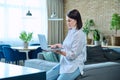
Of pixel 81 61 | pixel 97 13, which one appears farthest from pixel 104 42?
pixel 81 61

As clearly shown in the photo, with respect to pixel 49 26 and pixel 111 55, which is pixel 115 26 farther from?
pixel 49 26

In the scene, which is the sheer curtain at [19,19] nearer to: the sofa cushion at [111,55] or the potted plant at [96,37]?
the potted plant at [96,37]

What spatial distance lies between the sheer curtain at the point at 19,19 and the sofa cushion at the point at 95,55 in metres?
3.83

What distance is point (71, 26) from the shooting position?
2602 mm

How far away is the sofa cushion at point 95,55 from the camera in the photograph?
5398 mm

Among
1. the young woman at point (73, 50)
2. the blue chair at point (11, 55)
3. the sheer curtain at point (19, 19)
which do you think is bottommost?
the blue chair at point (11, 55)

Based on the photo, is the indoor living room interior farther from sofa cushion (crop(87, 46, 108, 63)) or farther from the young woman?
the young woman

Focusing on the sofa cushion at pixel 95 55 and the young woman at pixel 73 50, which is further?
the sofa cushion at pixel 95 55

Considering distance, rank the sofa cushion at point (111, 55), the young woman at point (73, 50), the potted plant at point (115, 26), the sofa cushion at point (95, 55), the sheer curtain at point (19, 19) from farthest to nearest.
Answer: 1. the sheer curtain at point (19, 19)
2. the potted plant at point (115, 26)
3. the sofa cushion at point (111, 55)
4. the sofa cushion at point (95, 55)
5. the young woman at point (73, 50)

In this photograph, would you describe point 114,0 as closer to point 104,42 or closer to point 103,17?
point 103,17

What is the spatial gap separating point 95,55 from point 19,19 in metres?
4.07

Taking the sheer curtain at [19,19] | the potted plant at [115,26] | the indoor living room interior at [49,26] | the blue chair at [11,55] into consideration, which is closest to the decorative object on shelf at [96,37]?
the indoor living room interior at [49,26]

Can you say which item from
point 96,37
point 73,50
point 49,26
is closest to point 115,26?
point 96,37

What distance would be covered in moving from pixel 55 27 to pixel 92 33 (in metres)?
1.72
